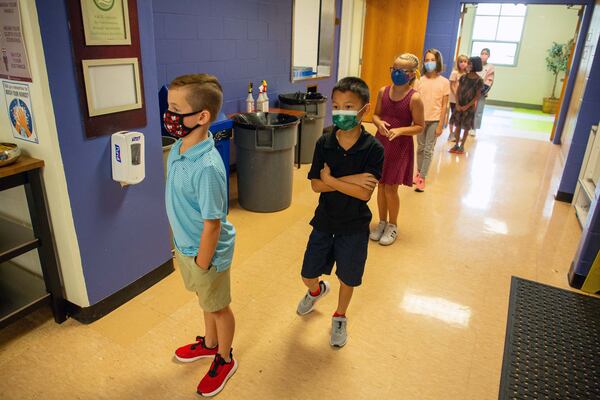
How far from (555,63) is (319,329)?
10281mm

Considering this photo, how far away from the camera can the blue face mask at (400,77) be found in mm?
2768

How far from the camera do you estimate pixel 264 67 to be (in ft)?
15.9

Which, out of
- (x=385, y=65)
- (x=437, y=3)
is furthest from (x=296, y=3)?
(x=437, y=3)

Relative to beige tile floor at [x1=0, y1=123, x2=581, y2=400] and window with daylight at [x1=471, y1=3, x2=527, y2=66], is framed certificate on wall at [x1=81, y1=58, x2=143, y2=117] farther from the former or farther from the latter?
window with daylight at [x1=471, y1=3, x2=527, y2=66]

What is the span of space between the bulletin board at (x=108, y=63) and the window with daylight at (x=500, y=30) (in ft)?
34.3

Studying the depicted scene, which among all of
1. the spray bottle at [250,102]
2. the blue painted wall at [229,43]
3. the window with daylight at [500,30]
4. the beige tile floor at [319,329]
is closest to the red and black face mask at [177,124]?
Result: the beige tile floor at [319,329]

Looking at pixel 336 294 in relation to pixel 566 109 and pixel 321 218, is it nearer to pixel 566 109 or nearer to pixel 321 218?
pixel 321 218

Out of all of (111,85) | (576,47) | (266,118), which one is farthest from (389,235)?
(576,47)

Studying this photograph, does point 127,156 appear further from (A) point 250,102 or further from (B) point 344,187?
(A) point 250,102

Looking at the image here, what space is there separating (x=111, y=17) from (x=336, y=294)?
195cm

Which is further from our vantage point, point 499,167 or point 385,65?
point 385,65

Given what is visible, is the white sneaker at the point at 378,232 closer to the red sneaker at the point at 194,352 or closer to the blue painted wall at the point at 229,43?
the red sneaker at the point at 194,352

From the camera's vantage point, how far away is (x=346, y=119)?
179 cm

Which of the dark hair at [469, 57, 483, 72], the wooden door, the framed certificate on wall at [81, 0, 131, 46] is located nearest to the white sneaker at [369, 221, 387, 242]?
the framed certificate on wall at [81, 0, 131, 46]
